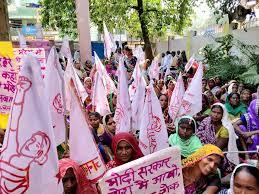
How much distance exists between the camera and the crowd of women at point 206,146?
286 cm

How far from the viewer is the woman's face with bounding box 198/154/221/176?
3256 millimetres

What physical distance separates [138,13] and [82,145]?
15.7 meters

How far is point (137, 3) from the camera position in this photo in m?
18.2

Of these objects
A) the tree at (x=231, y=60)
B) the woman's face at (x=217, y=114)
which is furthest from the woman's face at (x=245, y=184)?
the tree at (x=231, y=60)

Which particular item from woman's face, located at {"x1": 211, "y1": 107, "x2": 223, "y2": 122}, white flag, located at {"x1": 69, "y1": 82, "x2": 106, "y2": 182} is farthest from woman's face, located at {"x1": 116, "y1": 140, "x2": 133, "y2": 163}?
woman's face, located at {"x1": 211, "y1": 107, "x2": 223, "y2": 122}

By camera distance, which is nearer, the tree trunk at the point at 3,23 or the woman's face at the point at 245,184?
the woman's face at the point at 245,184

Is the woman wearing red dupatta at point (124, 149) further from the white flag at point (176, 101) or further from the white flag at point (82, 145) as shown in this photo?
the white flag at point (176, 101)

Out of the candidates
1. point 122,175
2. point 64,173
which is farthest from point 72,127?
point 122,175

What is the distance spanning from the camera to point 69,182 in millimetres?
2844

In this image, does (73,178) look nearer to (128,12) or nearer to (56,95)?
(56,95)

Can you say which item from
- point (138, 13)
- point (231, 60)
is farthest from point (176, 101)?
point (138, 13)

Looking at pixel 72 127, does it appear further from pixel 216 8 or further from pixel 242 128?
pixel 216 8

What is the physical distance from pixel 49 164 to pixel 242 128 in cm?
331

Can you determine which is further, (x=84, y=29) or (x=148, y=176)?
(x=84, y=29)
